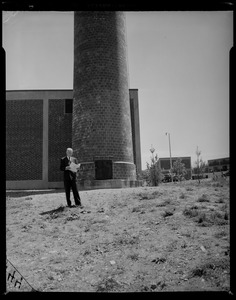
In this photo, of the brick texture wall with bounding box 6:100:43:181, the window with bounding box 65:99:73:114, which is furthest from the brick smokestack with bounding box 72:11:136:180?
the brick texture wall with bounding box 6:100:43:181

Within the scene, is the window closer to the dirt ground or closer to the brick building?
the brick building

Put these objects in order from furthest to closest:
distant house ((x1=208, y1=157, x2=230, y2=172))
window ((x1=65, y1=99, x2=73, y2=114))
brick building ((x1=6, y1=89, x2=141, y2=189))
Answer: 1. distant house ((x1=208, y1=157, x2=230, y2=172))
2. window ((x1=65, y1=99, x2=73, y2=114))
3. brick building ((x1=6, y1=89, x2=141, y2=189))

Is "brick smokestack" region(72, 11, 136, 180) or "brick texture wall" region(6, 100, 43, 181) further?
"brick texture wall" region(6, 100, 43, 181)

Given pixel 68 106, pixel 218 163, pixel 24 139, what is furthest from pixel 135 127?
pixel 218 163

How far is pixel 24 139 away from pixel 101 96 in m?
12.4

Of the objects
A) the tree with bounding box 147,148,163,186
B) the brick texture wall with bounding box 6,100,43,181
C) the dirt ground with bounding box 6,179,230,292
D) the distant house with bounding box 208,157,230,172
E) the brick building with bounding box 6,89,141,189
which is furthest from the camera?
the distant house with bounding box 208,157,230,172

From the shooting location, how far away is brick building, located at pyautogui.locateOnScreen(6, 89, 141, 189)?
24906 mm

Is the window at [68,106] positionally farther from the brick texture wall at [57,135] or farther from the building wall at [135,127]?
the building wall at [135,127]

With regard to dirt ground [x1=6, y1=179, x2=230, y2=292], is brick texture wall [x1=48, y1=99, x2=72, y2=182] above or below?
above

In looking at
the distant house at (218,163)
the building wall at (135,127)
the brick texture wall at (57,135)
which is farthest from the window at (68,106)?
the distant house at (218,163)

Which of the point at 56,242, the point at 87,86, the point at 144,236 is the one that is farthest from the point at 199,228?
the point at 87,86

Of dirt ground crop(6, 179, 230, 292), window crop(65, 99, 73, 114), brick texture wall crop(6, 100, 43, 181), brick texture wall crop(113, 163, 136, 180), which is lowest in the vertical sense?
dirt ground crop(6, 179, 230, 292)

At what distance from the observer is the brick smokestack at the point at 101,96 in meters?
16.2

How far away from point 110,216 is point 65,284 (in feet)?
11.3
